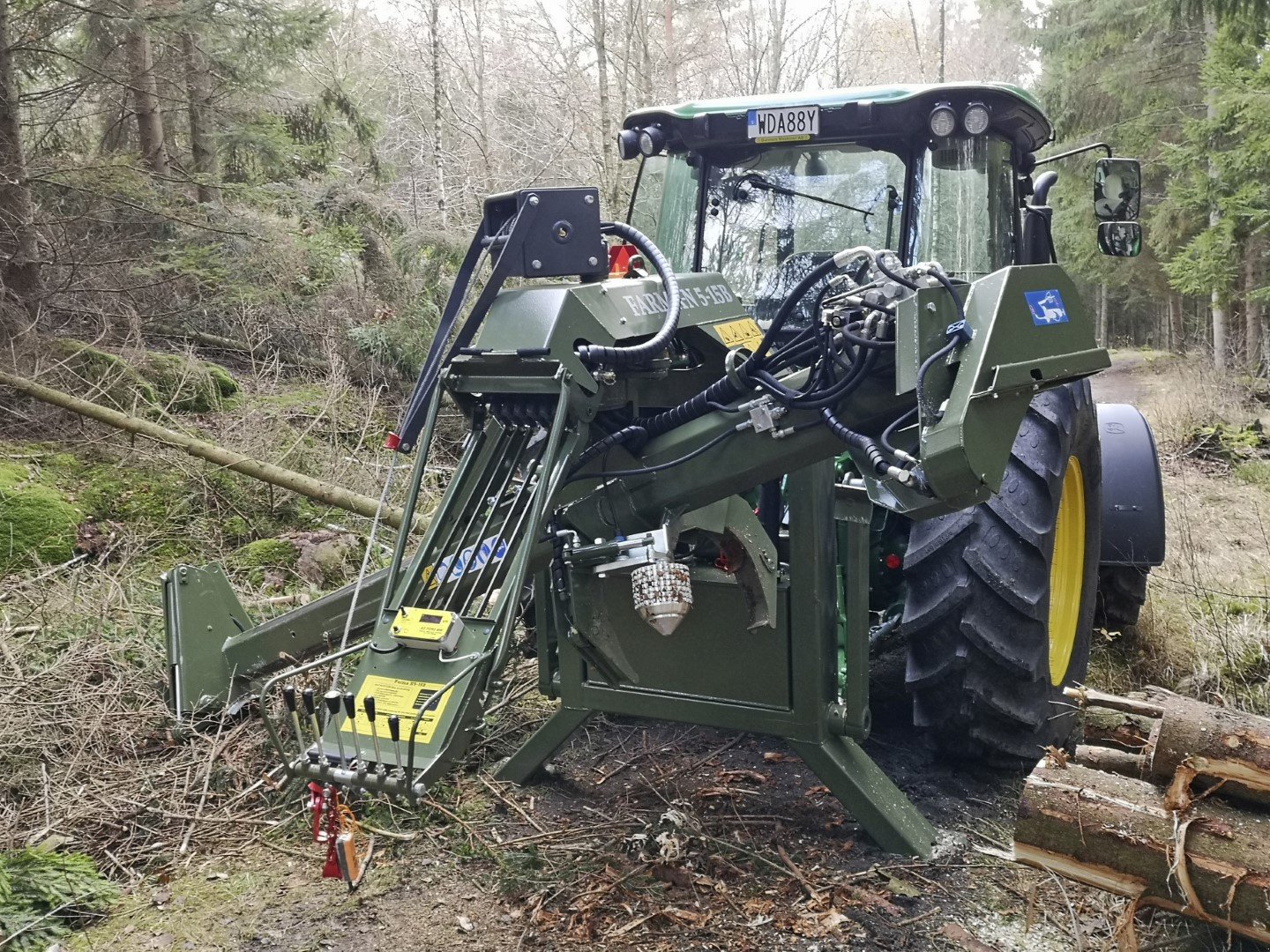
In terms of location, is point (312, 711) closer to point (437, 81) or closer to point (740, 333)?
point (740, 333)

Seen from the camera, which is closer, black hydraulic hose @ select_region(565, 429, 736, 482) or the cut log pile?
the cut log pile

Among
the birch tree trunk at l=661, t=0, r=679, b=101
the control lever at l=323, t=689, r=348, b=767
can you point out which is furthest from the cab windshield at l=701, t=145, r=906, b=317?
the birch tree trunk at l=661, t=0, r=679, b=101

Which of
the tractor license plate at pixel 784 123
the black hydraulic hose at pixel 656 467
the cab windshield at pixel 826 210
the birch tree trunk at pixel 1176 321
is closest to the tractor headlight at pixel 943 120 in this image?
the cab windshield at pixel 826 210

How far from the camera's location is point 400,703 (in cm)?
266

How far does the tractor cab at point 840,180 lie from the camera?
3996 millimetres

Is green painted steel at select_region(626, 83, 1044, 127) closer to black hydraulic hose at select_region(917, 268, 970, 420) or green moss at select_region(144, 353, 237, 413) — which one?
black hydraulic hose at select_region(917, 268, 970, 420)

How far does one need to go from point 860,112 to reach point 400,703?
268 centimetres

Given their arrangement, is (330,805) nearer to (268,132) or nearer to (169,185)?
(169,185)

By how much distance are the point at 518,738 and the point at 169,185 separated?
621cm

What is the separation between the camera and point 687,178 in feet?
14.6

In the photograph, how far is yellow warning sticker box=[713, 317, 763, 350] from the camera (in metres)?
3.29

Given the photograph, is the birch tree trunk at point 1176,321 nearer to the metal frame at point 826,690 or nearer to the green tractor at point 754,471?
the green tractor at point 754,471

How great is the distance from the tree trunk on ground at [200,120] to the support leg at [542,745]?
6.36 meters

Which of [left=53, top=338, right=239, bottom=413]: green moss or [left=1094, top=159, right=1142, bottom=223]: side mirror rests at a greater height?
[left=1094, top=159, right=1142, bottom=223]: side mirror
